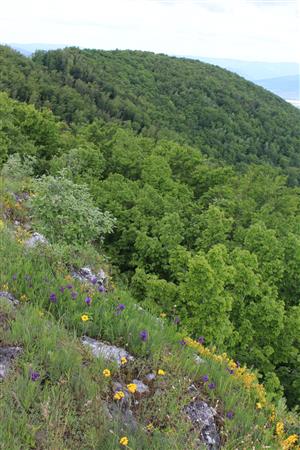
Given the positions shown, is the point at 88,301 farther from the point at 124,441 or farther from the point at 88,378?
the point at 124,441

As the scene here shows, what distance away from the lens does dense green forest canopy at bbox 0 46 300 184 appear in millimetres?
68988

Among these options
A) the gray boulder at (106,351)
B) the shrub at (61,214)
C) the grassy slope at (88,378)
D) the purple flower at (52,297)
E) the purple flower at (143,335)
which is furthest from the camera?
the shrub at (61,214)

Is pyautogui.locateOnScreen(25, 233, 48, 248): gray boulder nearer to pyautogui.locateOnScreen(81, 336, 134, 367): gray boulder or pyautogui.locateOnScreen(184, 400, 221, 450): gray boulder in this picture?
pyautogui.locateOnScreen(81, 336, 134, 367): gray boulder

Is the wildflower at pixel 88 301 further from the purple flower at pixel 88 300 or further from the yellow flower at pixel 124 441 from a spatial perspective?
the yellow flower at pixel 124 441

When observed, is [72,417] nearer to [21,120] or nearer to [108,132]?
[21,120]

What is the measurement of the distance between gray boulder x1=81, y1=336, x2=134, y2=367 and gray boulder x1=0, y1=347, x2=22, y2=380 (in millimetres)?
661

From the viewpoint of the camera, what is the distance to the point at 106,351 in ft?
13.4

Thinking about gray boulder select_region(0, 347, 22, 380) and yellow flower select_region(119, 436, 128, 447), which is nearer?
yellow flower select_region(119, 436, 128, 447)

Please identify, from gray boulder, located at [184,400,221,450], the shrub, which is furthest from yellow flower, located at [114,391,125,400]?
the shrub

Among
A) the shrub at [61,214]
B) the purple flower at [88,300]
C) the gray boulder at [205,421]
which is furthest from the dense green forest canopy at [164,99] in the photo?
the gray boulder at [205,421]

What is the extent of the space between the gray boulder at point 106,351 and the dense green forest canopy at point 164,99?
61281mm

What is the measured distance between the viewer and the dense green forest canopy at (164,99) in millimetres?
68988

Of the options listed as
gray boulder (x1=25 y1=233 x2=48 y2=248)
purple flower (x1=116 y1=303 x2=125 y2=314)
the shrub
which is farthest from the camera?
the shrub

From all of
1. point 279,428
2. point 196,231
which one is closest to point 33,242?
point 279,428
